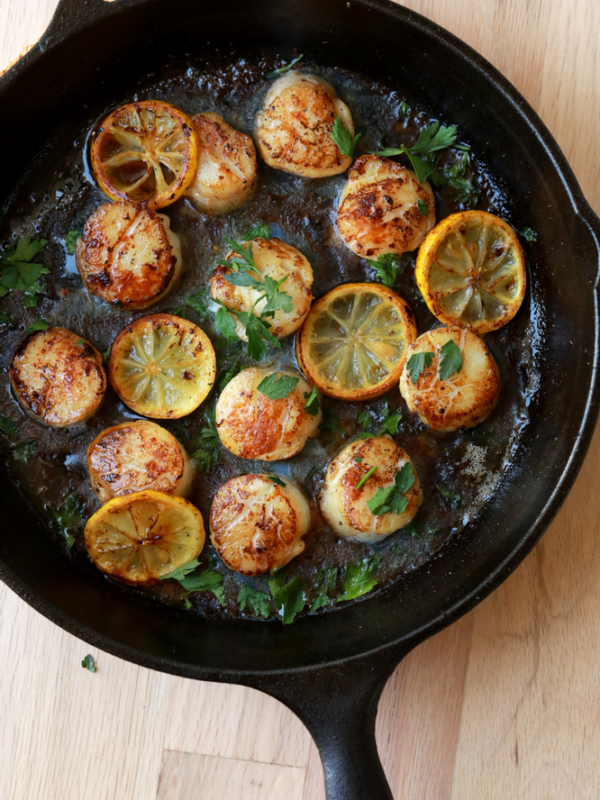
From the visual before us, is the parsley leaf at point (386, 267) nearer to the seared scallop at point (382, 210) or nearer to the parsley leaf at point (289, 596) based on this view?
the seared scallop at point (382, 210)

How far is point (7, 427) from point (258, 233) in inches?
47.4

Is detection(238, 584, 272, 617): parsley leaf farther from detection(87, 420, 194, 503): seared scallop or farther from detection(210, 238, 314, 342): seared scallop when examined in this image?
detection(210, 238, 314, 342): seared scallop

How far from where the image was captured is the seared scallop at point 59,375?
2.42 m

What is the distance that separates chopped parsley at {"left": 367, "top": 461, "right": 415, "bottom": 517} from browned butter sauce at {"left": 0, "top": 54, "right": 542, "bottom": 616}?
0.42 ft

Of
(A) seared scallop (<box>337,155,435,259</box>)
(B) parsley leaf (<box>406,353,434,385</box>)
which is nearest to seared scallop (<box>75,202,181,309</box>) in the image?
(A) seared scallop (<box>337,155,435,259</box>)

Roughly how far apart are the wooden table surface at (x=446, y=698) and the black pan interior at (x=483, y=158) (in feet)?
0.77

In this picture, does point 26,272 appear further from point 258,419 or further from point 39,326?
point 258,419

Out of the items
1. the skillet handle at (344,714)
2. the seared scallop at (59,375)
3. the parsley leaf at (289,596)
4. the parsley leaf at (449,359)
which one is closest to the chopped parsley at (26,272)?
the seared scallop at (59,375)

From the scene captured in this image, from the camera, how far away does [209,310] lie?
2.54m

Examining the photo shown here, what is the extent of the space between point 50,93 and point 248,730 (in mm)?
2519

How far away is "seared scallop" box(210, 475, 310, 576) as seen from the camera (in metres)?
2.39

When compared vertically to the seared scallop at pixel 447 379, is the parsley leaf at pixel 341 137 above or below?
above

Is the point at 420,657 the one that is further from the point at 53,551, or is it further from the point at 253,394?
the point at 53,551

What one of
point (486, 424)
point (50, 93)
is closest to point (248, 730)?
point (486, 424)
